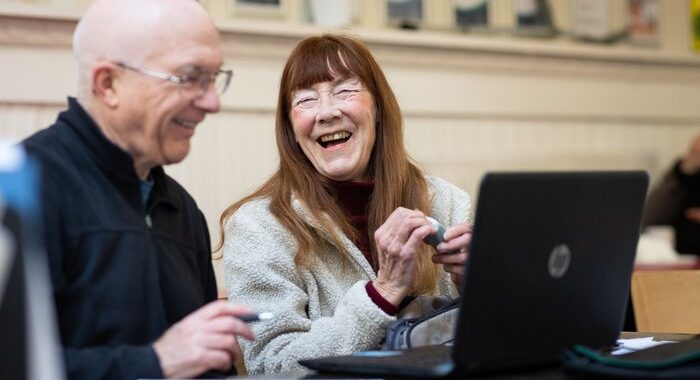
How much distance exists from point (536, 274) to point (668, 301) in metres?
1.06

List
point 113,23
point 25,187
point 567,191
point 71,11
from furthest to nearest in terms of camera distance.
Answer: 1. point 71,11
2. point 113,23
3. point 567,191
4. point 25,187

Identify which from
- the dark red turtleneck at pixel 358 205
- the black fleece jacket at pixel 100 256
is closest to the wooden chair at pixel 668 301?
the dark red turtleneck at pixel 358 205

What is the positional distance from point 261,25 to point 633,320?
1978 millimetres

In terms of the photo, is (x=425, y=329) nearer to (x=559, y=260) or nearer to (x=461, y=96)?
(x=559, y=260)

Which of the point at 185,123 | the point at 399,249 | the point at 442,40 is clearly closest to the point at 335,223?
the point at 399,249

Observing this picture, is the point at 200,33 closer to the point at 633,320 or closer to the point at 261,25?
the point at 633,320

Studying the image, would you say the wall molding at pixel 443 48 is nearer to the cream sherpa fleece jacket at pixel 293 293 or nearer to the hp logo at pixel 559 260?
the cream sherpa fleece jacket at pixel 293 293

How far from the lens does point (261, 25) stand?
4094 millimetres

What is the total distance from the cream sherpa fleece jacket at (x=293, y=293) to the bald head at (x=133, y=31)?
581 mm

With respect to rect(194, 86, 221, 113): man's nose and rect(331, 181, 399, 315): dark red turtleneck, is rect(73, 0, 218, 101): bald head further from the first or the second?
rect(331, 181, 399, 315): dark red turtleneck

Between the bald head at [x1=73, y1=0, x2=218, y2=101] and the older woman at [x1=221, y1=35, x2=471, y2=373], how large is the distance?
51 cm

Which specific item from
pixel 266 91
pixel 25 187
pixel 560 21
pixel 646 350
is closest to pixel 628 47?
pixel 560 21

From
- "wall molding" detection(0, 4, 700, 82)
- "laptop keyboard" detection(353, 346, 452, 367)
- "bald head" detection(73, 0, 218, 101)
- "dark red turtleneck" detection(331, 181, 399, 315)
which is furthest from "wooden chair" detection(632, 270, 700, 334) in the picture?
"wall molding" detection(0, 4, 700, 82)

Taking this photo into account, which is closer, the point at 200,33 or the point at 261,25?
the point at 200,33
